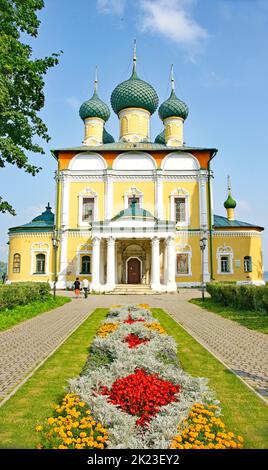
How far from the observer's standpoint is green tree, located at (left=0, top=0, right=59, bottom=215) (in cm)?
1230

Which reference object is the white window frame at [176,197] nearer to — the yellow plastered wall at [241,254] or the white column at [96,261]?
the yellow plastered wall at [241,254]

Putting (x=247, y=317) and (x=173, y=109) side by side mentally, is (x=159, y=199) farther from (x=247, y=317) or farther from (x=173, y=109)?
(x=247, y=317)

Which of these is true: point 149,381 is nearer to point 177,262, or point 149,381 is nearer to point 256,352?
point 256,352

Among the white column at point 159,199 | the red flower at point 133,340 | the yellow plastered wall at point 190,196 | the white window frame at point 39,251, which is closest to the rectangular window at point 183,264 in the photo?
the yellow plastered wall at point 190,196

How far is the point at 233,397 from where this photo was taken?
4965 millimetres

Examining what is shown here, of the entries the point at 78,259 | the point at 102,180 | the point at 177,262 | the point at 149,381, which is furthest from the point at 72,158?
the point at 149,381

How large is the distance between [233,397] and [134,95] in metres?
35.1

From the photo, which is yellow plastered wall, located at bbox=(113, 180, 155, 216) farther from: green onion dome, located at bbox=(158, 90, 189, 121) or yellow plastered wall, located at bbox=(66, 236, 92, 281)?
green onion dome, located at bbox=(158, 90, 189, 121)

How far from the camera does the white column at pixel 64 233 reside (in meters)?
31.0

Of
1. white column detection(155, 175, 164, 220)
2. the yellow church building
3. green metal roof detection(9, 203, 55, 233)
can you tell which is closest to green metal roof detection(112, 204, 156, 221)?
the yellow church building

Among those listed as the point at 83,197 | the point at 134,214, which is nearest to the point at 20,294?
the point at 134,214

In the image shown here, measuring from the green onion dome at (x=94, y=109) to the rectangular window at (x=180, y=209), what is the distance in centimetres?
1248

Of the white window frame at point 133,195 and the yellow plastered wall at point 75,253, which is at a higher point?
the white window frame at point 133,195
